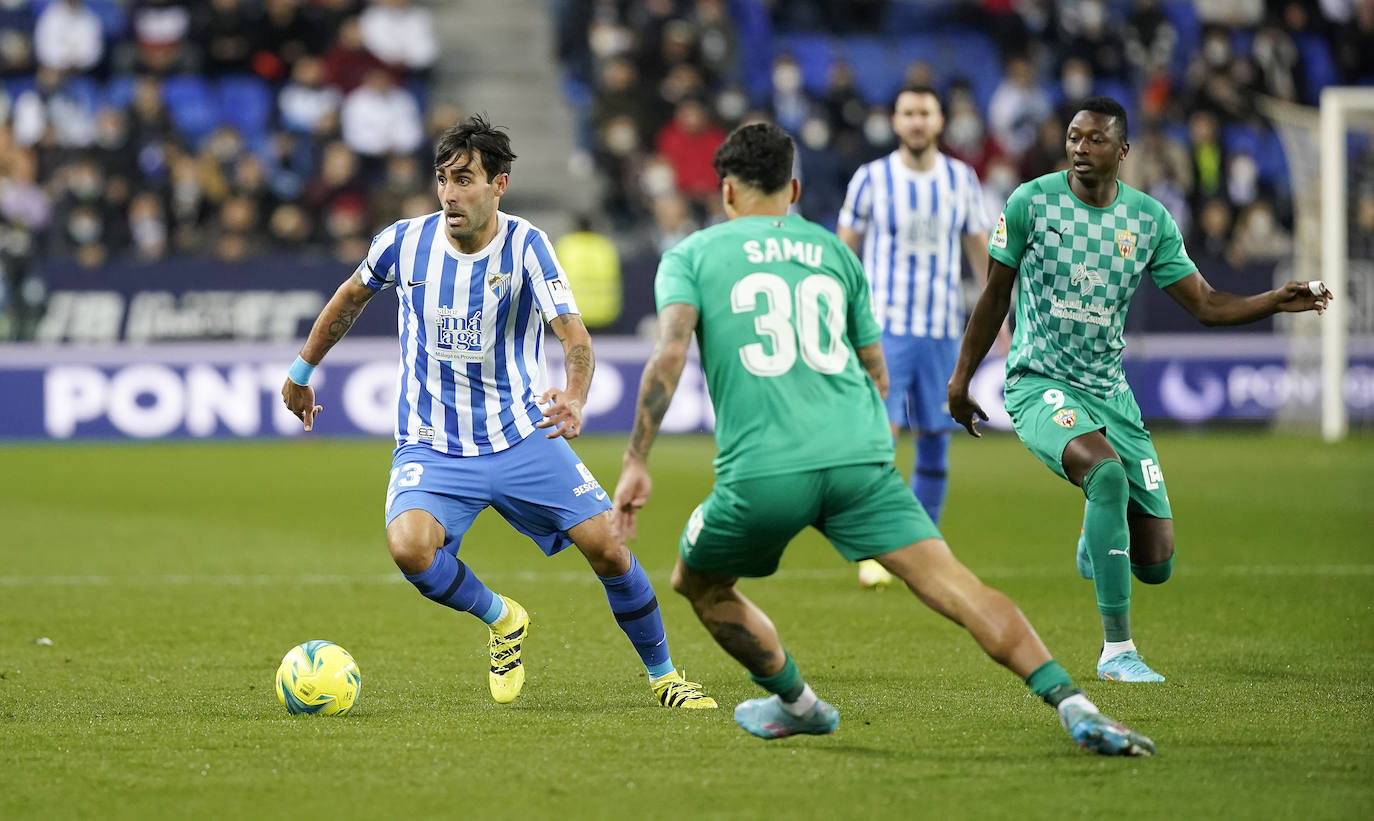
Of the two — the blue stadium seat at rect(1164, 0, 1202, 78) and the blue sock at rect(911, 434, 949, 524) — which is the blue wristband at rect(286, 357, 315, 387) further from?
the blue stadium seat at rect(1164, 0, 1202, 78)

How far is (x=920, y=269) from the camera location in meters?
9.18

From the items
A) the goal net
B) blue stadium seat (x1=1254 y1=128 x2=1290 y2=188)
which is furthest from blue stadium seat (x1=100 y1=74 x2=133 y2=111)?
blue stadium seat (x1=1254 y1=128 x2=1290 y2=188)

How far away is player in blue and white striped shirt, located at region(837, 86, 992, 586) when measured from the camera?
29.9 feet

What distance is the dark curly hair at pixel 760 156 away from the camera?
4.85 m

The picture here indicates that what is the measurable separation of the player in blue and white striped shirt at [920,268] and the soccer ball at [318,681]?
4.00 metres

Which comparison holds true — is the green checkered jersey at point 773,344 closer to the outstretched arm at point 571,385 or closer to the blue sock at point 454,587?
the outstretched arm at point 571,385

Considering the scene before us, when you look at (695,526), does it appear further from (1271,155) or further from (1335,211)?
(1271,155)

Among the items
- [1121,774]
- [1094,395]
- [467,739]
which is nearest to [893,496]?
[1121,774]

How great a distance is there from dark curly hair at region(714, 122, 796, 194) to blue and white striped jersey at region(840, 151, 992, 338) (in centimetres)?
425

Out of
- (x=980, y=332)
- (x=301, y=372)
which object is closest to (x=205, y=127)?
(x=301, y=372)

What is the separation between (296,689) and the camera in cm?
569

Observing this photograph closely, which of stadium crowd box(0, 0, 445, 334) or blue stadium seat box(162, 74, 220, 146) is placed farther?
blue stadium seat box(162, 74, 220, 146)

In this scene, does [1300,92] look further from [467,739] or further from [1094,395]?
[467,739]

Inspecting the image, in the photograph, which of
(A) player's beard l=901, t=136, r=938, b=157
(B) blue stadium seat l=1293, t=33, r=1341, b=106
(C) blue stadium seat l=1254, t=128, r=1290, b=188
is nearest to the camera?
(A) player's beard l=901, t=136, r=938, b=157
